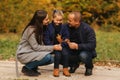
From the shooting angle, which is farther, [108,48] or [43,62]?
[108,48]

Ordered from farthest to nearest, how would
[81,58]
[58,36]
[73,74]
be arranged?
[73,74] → [58,36] → [81,58]

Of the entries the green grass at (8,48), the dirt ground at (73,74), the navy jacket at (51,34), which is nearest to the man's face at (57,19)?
the navy jacket at (51,34)

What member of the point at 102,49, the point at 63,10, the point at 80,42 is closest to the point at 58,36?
the point at 80,42

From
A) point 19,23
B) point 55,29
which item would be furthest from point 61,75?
point 19,23

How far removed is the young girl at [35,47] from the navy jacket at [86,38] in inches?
17.4

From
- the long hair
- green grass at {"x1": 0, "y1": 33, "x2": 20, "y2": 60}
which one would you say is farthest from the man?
green grass at {"x1": 0, "y1": 33, "x2": 20, "y2": 60}

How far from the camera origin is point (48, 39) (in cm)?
859

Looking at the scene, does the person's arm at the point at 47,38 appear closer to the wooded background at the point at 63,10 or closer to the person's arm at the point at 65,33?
the person's arm at the point at 65,33

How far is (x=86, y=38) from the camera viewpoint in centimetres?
858

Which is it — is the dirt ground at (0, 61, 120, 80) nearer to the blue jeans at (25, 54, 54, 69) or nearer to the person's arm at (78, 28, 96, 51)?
the blue jeans at (25, 54, 54, 69)

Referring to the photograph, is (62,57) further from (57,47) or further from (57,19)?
(57,19)

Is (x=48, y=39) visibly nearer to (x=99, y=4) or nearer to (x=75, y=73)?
(x=75, y=73)

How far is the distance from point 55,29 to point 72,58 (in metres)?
0.61

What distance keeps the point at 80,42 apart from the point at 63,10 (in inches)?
377
